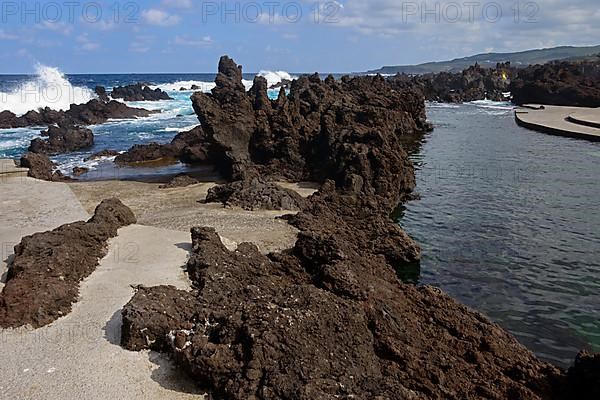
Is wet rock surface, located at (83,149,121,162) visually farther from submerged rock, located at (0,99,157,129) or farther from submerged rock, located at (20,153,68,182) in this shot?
submerged rock, located at (0,99,157,129)

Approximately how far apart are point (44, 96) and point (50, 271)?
69649mm

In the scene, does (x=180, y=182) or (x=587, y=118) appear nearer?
(x=180, y=182)

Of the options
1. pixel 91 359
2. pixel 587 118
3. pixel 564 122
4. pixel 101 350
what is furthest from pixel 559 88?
pixel 91 359

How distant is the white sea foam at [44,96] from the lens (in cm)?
6253

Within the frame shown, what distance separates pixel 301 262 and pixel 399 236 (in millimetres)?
4534

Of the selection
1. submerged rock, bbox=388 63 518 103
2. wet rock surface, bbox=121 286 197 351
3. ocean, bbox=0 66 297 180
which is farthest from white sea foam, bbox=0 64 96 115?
wet rock surface, bbox=121 286 197 351

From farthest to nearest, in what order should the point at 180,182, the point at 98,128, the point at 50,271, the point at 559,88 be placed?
1. the point at 559,88
2. the point at 98,128
3. the point at 180,182
4. the point at 50,271

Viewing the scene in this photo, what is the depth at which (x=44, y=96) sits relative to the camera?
7200cm

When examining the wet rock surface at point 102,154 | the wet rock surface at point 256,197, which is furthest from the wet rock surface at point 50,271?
the wet rock surface at point 102,154

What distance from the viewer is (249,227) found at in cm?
1592

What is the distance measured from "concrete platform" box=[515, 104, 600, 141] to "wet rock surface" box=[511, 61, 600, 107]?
4.29 m

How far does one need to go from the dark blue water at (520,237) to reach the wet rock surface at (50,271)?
8081 mm

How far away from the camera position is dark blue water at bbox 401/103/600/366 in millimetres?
11789

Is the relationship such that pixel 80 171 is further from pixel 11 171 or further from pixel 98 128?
pixel 98 128
